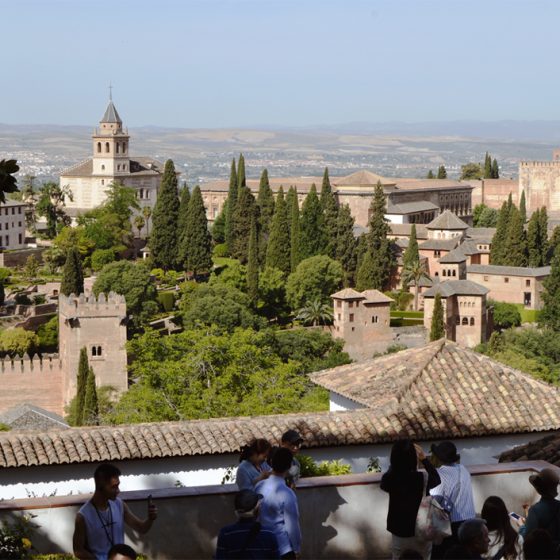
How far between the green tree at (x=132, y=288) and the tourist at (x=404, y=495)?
41.6 m

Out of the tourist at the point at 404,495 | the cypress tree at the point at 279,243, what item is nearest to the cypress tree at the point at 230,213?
the cypress tree at the point at 279,243

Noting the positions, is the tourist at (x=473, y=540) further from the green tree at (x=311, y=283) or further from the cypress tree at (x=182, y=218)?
the cypress tree at (x=182, y=218)

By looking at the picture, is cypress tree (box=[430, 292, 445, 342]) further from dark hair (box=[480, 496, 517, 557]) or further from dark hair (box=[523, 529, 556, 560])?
dark hair (box=[523, 529, 556, 560])

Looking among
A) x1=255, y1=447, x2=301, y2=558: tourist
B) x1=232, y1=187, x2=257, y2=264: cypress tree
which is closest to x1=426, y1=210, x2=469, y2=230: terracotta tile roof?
x1=232, y1=187, x2=257, y2=264: cypress tree

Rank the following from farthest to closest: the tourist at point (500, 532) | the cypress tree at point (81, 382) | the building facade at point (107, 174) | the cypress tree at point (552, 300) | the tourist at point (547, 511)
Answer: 1. the building facade at point (107, 174)
2. the cypress tree at point (552, 300)
3. the cypress tree at point (81, 382)
4. the tourist at point (547, 511)
5. the tourist at point (500, 532)

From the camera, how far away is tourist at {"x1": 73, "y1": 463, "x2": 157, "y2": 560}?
6762 mm

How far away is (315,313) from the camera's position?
172 feet

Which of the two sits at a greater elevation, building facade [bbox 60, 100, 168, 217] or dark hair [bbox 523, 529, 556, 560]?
dark hair [bbox 523, 529, 556, 560]

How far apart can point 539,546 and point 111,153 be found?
80.3 m

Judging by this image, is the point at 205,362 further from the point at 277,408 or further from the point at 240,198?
the point at 240,198

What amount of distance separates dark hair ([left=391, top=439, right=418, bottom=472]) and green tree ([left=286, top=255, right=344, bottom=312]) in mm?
45774

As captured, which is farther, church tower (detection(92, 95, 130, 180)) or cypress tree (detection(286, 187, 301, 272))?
church tower (detection(92, 95, 130, 180))

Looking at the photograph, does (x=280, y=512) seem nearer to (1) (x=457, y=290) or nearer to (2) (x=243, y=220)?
(1) (x=457, y=290)

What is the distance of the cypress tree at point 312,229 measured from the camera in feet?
189
